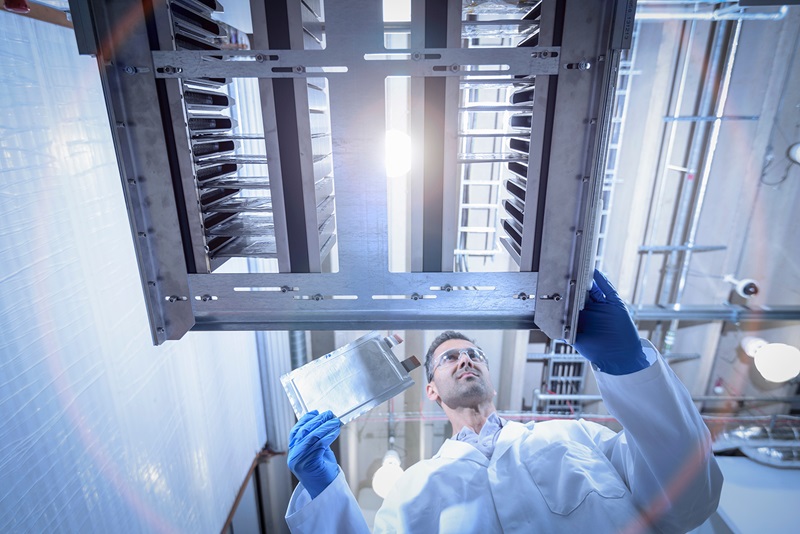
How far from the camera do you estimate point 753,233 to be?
96.4 inches

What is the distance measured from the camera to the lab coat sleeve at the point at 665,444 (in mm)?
1236

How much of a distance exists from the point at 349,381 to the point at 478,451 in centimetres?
65

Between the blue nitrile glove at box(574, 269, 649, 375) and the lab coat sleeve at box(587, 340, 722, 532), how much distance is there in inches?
2.3

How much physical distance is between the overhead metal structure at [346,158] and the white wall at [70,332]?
0.72ft

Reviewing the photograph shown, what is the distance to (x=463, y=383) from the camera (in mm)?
1952

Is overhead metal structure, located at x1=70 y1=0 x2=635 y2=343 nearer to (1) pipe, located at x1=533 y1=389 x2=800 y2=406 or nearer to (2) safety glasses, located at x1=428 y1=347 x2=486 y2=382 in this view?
(2) safety glasses, located at x1=428 y1=347 x2=486 y2=382

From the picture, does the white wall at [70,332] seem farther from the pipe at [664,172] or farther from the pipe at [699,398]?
the pipe at [664,172]

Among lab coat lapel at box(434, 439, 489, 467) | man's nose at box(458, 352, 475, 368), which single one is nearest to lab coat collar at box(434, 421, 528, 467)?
lab coat lapel at box(434, 439, 489, 467)

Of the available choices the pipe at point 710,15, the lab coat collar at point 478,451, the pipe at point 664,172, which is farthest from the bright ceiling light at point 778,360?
the pipe at point 710,15

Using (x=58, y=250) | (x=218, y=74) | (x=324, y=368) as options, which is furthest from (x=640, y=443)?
(x=58, y=250)

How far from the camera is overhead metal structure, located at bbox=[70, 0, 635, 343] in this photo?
0.81m

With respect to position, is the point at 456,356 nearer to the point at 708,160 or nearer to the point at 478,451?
the point at 478,451

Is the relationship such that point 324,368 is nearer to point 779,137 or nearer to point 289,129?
point 289,129

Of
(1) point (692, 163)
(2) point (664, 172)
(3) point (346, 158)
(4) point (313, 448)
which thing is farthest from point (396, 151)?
(1) point (692, 163)
